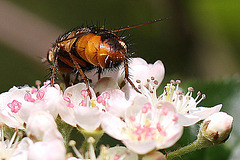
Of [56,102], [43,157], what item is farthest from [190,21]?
[43,157]

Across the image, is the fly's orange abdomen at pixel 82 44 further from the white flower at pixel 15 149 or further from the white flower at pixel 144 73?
the white flower at pixel 15 149

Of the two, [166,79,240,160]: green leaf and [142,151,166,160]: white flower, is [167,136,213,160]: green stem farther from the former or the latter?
[166,79,240,160]: green leaf

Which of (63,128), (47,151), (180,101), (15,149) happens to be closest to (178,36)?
(180,101)

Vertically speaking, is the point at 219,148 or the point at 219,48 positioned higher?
the point at 219,48

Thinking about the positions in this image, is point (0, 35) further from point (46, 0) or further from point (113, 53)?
point (113, 53)

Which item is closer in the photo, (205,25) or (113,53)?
(113,53)

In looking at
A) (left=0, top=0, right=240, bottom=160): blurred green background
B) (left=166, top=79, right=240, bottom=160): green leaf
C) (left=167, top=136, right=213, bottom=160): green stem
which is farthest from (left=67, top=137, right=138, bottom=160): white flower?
(left=0, top=0, right=240, bottom=160): blurred green background

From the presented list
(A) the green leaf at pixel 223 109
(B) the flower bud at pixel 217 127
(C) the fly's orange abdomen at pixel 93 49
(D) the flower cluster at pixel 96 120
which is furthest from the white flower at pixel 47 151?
(A) the green leaf at pixel 223 109
